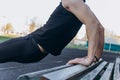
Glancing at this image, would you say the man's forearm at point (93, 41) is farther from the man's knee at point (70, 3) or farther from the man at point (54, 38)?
the man's knee at point (70, 3)

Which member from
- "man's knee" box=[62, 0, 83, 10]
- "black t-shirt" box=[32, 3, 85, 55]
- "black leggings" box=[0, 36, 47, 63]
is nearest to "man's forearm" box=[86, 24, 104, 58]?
"black t-shirt" box=[32, 3, 85, 55]

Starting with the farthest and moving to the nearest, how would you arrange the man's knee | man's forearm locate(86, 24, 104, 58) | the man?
man's forearm locate(86, 24, 104, 58)
the man
the man's knee

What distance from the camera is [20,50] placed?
3.34 m

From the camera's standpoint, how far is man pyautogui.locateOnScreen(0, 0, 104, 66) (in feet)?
10.8

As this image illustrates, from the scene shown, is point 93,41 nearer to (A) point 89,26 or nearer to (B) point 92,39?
(B) point 92,39

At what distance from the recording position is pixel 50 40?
3.36m

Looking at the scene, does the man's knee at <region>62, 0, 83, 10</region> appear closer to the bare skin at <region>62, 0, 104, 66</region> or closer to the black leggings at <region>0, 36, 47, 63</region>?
the bare skin at <region>62, 0, 104, 66</region>

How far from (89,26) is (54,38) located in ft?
1.14

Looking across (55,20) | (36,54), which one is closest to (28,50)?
(36,54)

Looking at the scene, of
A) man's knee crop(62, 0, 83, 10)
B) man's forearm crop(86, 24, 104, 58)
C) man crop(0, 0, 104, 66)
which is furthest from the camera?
man's forearm crop(86, 24, 104, 58)

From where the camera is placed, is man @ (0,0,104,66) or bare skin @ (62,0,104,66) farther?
man @ (0,0,104,66)

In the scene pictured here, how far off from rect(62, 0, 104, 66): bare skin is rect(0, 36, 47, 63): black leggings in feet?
1.55

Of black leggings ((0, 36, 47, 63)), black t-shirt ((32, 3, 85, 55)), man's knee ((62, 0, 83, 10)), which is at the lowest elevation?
black leggings ((0, 36, 47, 63))

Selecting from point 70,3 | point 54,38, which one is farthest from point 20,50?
point 70,3
